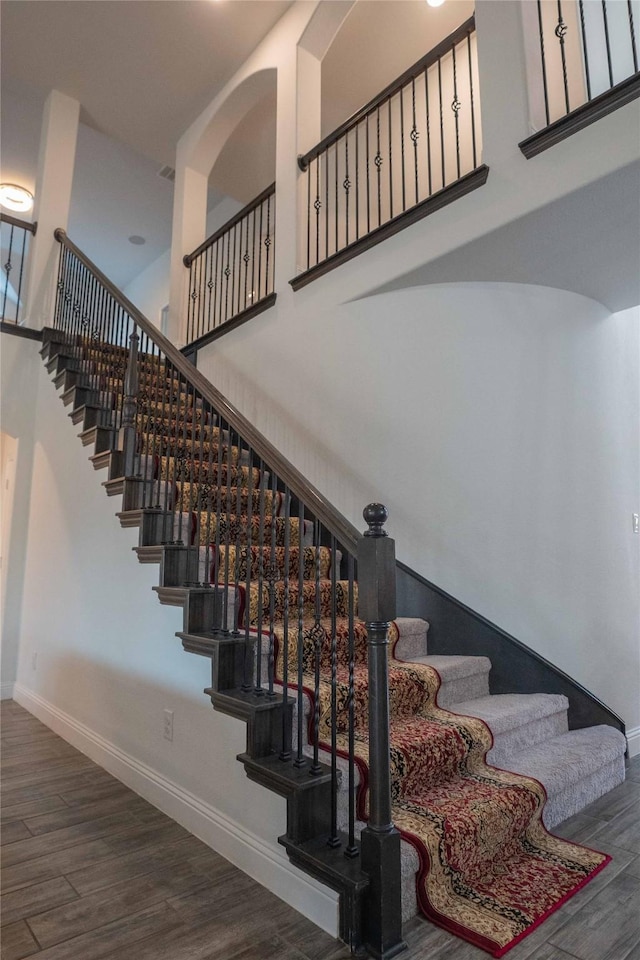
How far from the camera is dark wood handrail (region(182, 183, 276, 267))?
448 centimetres

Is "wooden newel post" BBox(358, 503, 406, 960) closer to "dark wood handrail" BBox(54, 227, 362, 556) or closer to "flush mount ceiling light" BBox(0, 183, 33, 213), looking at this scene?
"dark wood handrail" BBox(54, 227, 362, 556)

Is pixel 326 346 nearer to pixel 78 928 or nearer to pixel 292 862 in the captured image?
pixel 292 862

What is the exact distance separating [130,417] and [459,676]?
216 centimetres

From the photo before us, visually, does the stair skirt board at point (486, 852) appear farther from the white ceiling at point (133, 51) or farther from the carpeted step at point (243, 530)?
the white ceiling at point (133, 51)

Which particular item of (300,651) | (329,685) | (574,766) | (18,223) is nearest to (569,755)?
(574,766)

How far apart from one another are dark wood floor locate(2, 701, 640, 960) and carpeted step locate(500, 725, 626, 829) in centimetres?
6

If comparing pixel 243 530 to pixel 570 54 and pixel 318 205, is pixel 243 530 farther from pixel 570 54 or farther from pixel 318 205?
pixel 570 54

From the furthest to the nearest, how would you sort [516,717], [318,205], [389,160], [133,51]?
[133,51] → [318,205] → [389,160] → [516,717]

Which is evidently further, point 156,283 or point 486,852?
point 156,283

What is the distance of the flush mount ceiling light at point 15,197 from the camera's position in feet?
21.0

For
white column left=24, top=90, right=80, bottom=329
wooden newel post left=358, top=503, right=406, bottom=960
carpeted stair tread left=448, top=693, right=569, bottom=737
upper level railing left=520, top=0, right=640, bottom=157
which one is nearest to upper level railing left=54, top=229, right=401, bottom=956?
wooden newel post left=358, top=503, right=406, bottom=960

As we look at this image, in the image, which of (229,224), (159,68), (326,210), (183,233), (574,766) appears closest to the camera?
(574,766)

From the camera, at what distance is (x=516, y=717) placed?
2.52 meters

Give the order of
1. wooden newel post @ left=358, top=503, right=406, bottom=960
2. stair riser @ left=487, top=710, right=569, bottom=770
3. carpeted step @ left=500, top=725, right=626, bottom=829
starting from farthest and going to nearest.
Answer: stair riser @ left=487, top=710, right=569, bottom=770 → carpeted step @ left=500, top=725, right=626, bottom=829 → wooden newel post @ left=358, top=503, right=406, bottom=960
